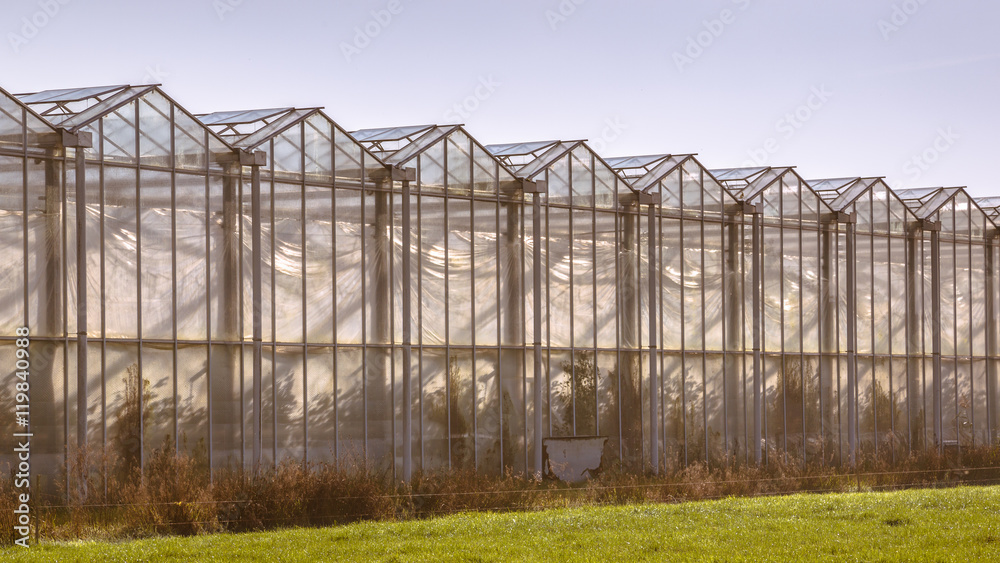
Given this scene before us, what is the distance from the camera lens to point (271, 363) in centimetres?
2462

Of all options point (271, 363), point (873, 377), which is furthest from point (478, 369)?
point (873, 377)

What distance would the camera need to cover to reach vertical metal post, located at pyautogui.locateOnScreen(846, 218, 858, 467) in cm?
3441

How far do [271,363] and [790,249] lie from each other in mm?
17011

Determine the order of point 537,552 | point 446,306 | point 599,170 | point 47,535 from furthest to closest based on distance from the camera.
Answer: point 599,170, point 446,306, point 47,535, point 537,552

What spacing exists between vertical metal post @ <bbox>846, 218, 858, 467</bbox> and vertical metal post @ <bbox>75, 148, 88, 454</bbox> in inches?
889

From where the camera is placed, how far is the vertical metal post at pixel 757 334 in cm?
3241

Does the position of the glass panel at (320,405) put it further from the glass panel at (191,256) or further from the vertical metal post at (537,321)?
the vertical metal post at (537,321)

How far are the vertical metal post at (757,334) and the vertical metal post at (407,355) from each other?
1123cm

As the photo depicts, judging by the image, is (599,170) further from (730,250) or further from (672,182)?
(730,250)

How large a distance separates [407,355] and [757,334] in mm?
11644

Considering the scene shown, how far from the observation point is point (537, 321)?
28.2 metres

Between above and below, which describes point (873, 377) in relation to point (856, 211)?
below

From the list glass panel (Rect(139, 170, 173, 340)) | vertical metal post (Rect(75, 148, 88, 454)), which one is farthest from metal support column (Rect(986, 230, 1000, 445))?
vertical metal post (Rect(75, 148, 88, 454))

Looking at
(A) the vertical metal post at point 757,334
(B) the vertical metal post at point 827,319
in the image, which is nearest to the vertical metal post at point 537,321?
(A) the vertical metal post at point 757,334
